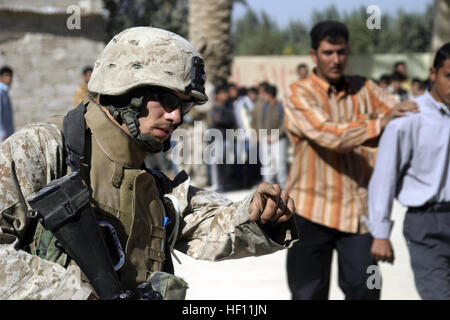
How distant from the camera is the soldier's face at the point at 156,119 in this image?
2.12 metres

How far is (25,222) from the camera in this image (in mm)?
1871

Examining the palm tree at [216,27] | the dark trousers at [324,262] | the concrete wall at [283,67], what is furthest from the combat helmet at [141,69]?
the concrete wall at [283,67]

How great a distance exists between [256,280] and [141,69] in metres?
3.99

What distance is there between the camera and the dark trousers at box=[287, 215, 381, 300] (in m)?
4.03

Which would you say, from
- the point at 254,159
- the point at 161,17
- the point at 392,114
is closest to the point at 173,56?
the point at 392,114

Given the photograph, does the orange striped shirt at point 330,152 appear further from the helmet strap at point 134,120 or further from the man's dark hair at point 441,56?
the helmet strap at point 134,120

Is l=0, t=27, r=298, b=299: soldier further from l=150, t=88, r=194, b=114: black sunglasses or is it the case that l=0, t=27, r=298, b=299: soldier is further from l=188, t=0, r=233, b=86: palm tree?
l=188, t=0, r=233, b=86: palm tree

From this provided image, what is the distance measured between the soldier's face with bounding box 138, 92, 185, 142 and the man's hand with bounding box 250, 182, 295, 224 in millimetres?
332

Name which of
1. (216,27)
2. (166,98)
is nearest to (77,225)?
(166,98)

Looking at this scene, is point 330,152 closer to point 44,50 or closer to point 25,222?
point 25,222

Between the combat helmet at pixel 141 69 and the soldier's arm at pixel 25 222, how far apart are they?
0.92ft

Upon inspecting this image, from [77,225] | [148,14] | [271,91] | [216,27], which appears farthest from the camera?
[148,14]

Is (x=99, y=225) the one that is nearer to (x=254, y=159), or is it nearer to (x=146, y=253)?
(x=146, y=253)
